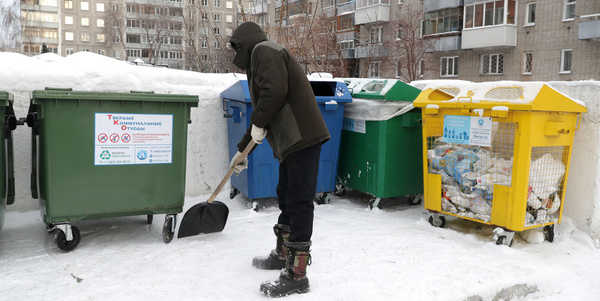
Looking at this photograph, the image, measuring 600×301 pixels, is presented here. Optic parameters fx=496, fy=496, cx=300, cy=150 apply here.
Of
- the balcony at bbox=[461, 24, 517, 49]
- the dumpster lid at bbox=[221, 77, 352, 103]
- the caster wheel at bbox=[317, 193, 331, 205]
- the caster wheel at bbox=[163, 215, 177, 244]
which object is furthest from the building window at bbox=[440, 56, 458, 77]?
the caster wheel at bbox=[163, 215, 177, 244]

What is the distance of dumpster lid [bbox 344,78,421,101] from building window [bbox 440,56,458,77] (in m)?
Answer: 25.0

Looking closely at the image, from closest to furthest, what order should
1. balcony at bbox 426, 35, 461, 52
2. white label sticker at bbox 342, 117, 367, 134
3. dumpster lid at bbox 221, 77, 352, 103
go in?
dumpster lid at bbox 221, 77, 352, 103
white label sticker at bbox 342, 117, 367, 134
balcony at bbox 426, 35, 461, 52

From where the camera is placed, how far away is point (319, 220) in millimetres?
4816

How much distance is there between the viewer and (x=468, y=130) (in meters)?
4.25

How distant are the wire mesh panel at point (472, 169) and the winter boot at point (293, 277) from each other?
6.27 feet

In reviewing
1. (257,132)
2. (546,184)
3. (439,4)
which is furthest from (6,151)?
(439,4)

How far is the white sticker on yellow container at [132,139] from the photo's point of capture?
12.2 feet

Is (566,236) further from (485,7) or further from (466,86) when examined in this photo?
(485,7)

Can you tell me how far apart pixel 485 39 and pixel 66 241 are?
25.9 m

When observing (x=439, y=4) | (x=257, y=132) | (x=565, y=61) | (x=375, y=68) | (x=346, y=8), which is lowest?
(x=257, y=132)

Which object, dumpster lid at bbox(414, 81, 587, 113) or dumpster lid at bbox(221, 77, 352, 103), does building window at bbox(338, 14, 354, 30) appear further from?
dumpster lid at bbox(414, 81, 587, 113)

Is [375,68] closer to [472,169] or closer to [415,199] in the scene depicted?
[415,199]

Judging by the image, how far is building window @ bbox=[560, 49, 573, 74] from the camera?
2341 centimetres

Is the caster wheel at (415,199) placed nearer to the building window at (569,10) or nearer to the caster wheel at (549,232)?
the caster wheel at (549,232)
